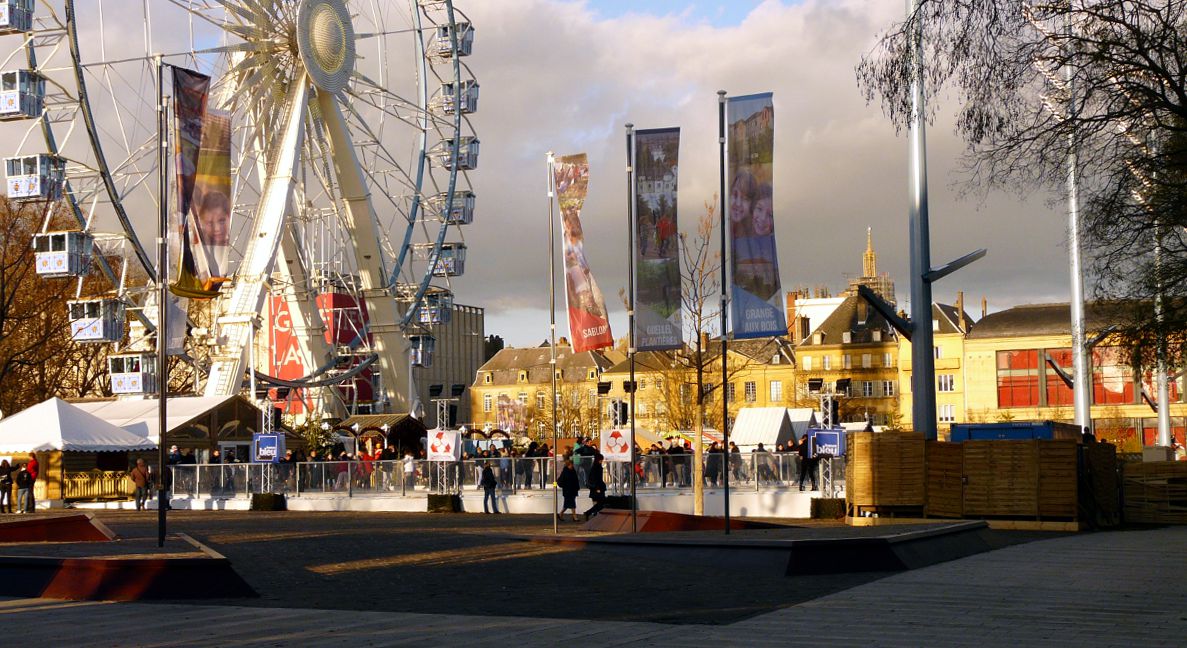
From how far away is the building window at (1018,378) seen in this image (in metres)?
101

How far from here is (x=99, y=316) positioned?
54.6m

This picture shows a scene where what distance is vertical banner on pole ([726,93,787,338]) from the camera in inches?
1036

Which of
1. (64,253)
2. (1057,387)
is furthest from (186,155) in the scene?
(1057,387)

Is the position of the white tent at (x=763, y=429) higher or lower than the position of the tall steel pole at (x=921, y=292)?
lower

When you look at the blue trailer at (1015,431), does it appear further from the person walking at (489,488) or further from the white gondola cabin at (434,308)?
the white gondola cabin at (434,308)

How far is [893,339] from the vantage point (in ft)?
374

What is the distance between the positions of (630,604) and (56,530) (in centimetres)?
1358

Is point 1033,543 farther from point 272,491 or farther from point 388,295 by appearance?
point 388,295

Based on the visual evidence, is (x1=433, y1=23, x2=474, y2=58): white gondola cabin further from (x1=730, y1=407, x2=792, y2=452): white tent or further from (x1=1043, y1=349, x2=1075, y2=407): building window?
(x1=1043, y1=349, x2=1075, y2=407): building window

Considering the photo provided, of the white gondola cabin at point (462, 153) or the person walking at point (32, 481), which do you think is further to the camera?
the white gondola cabin at point (462, 153)

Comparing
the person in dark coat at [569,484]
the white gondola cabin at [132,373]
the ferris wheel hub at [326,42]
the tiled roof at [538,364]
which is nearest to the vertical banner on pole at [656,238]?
the person in dark coat at [569,484]

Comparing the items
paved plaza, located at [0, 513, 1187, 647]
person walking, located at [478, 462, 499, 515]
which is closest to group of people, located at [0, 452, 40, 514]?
person walking, located at [478, 462, 499, 515]

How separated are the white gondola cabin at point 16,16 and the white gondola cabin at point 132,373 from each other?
13.8 metres

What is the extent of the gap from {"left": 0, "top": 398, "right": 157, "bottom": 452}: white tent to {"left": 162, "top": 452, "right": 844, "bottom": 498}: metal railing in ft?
8.58
